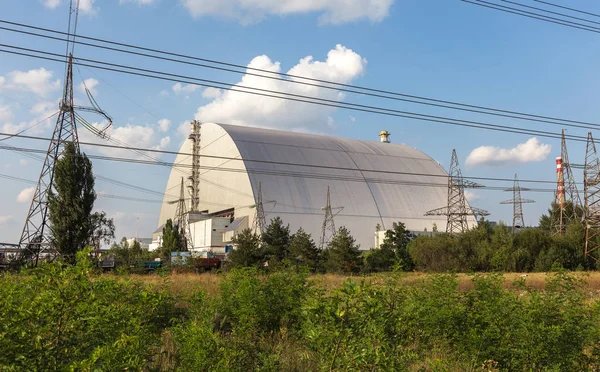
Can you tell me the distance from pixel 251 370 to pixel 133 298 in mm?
2432

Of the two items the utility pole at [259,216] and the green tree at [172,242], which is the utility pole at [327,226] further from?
the green tree at [172,242]

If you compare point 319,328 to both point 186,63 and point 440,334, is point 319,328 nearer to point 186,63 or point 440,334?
point 440,334

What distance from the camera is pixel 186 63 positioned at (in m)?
18.2

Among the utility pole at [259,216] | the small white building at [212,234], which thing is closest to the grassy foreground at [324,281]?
the utility pole at [259,216]

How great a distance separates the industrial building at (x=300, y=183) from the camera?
62906mm

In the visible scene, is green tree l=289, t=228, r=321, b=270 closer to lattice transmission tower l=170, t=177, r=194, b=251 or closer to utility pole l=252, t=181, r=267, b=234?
utility pole l=252, t=181, r=267, b=234

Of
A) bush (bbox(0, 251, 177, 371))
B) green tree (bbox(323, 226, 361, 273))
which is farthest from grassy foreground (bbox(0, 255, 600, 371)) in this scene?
green tree (bbox(323, 226, 361, 273))

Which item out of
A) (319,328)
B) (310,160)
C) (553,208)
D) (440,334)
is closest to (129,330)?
(319,328)

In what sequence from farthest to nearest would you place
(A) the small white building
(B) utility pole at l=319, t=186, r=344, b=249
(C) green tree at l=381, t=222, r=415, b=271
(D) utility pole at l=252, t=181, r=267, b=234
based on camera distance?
(A) the small white building → (B) utility pole at l=319, t=186, r=344, b=249 → (D) utility pole at l=252, t=181, r=267, b=234 → (C) green tree at l=381, t=222, r=415, b=271

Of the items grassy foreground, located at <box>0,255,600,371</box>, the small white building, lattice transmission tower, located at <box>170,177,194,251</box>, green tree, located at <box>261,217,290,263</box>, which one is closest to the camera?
grassy foreground, located at <box>0,255,600,371</box>

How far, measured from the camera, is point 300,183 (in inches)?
2566

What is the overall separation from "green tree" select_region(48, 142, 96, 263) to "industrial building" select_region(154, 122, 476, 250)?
22306 mm

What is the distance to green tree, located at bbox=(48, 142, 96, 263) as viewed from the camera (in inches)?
1366

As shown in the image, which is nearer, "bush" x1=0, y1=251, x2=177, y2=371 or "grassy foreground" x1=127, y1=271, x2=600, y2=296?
"bush" x1=0, y1=251, x2=177, y2=371
